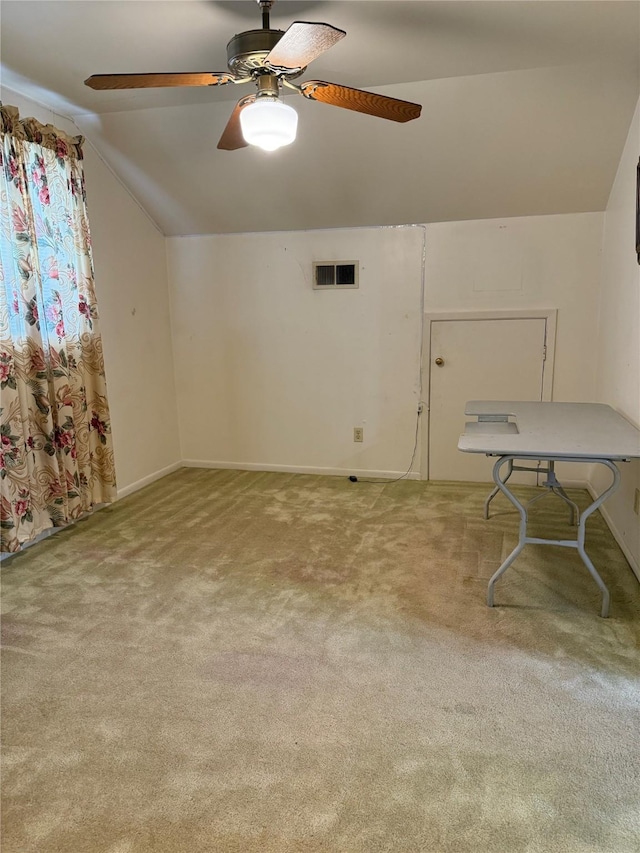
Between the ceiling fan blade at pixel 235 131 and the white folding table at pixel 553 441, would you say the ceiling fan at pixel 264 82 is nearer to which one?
the ceiling fan blade at pixel 235 131

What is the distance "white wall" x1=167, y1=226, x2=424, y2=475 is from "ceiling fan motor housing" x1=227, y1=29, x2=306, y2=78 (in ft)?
7.06

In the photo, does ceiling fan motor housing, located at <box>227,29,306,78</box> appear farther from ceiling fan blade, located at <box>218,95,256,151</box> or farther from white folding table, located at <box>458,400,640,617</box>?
white folding table, located at <box>458,400,640,617</box>

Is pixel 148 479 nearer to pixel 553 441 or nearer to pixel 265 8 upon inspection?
pixel 553 441

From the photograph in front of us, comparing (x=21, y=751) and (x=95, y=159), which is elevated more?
(x=95, y=159)

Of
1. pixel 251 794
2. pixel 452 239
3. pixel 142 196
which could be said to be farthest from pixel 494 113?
pixel 251 794

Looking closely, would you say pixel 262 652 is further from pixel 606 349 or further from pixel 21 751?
pixel 606 349

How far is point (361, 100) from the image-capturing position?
1.95 meters

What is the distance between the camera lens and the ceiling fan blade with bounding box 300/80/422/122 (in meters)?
1.86

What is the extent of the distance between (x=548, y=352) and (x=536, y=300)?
372mm

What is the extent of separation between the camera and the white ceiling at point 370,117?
2113mm

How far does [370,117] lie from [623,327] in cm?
183

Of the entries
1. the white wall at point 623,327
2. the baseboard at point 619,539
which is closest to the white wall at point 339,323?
the white wall at point 623,327

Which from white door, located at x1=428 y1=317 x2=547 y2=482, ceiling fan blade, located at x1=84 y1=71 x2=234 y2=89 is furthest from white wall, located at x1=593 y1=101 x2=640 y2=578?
ceiling fan blade, located at x1=84 y1=71 x2=234 y2=89

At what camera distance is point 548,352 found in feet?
12.3
